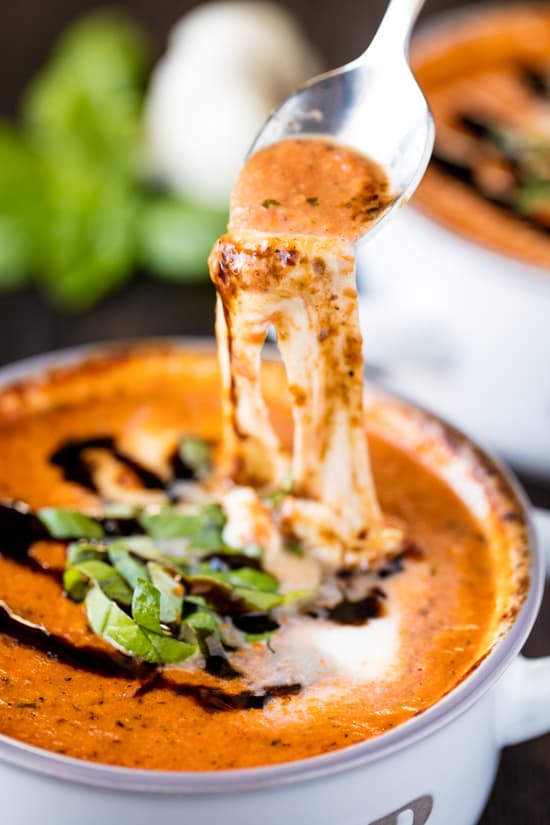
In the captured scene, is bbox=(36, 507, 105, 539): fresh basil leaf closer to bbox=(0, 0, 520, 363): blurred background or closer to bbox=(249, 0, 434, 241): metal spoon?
bbox=(249, 0, 434, 241): metal spoon

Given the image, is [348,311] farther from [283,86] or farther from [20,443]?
[283,86]

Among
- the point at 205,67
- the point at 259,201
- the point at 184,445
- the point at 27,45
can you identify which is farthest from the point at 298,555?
the point at 27,45

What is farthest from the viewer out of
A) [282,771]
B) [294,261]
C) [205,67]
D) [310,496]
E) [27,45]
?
[27,45]

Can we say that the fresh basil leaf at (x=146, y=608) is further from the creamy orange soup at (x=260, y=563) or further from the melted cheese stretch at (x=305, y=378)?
the melted cheese stretch at (x=305, y=378)

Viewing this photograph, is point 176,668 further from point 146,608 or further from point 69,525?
point 69,525

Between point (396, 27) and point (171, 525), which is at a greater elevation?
point (396, 27)

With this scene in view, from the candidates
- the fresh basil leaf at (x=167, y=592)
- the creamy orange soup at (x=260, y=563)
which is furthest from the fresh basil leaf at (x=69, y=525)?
the fresh basil leaf at (x=167, y=592)

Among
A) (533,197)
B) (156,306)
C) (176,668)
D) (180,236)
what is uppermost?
(533,197)

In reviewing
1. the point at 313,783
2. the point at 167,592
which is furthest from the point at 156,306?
the point at 313,783
